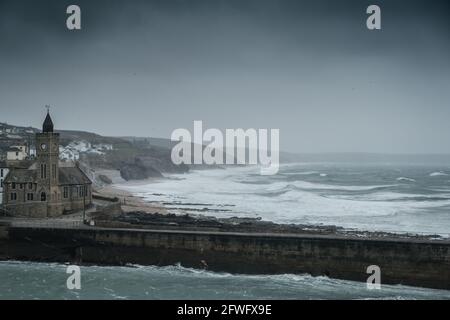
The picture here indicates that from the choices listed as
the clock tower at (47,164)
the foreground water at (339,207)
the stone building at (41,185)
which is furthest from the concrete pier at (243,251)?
the foreground water at (339,207)

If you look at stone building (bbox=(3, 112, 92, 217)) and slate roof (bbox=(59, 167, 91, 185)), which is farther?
slate roof (bbox=(59, 167, 91, 185))

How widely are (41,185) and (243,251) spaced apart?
14996 mm

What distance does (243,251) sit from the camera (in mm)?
33156

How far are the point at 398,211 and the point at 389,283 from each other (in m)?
25.8

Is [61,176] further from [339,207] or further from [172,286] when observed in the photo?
[339,207]

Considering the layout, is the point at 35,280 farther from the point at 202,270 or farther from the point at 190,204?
the point at 190,204

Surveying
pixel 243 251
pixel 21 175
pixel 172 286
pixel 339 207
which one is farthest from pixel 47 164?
pixel 339 207

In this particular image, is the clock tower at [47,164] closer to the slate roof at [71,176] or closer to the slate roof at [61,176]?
the slate roof at [61,176]

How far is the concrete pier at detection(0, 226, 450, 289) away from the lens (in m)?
30.8

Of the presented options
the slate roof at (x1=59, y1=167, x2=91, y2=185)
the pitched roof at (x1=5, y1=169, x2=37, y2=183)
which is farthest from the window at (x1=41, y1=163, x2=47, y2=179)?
the slate roof at (x1=59, y1=167, x2=91, y2=185)

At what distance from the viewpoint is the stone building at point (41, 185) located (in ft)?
131

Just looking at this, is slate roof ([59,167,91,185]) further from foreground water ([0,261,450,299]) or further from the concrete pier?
foreground water ([0,261,450,299])

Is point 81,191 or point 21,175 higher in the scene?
point 21,175
